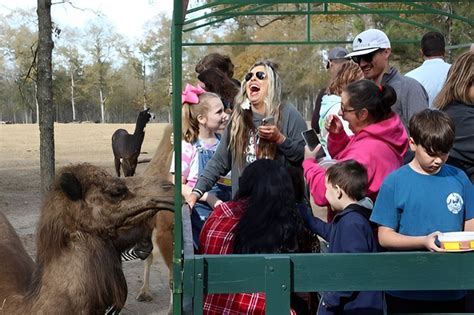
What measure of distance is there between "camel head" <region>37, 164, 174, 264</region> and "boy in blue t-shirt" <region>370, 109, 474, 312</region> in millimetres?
1349

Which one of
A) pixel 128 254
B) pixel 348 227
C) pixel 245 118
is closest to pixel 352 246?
pixel 348 227

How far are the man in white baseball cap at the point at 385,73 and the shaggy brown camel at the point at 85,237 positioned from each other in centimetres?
161

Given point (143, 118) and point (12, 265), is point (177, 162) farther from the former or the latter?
point (143, 118)

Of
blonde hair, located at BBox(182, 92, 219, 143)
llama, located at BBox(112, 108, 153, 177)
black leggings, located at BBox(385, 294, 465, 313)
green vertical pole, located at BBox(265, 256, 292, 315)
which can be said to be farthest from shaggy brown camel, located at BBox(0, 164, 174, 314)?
llama, located at BBox(112, 108, 153, 177)

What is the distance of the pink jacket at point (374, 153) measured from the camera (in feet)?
12.3

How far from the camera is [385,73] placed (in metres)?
5.05

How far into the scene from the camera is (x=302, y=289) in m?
2.79

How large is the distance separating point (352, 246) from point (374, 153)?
0.65m

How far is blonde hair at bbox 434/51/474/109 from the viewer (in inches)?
148

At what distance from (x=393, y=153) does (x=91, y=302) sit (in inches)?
69.8

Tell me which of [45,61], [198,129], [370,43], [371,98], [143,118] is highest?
[45,61]

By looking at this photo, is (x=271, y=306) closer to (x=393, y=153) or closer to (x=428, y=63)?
(x=393, y=153)

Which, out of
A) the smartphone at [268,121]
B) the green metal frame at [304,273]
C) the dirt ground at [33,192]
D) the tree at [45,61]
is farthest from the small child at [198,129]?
the tree at [45,61]

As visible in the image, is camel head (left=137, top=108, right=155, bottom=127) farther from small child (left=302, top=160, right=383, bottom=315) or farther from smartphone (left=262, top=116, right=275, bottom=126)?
small child (left=302, top=160, right=383, bottom=315)
